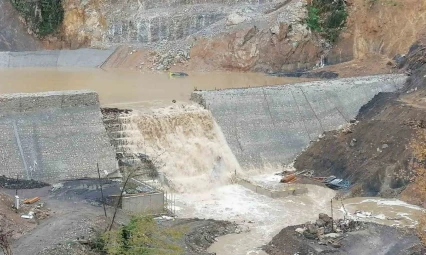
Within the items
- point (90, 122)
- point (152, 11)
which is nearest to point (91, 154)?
point (90, 122)

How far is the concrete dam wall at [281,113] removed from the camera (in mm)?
28797

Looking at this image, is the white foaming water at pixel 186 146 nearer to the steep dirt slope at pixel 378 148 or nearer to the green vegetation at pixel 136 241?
the steep dirt slope at pixel 378 148

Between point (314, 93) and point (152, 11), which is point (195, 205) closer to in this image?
point (314, 93)

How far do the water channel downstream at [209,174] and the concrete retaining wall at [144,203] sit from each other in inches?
43.0

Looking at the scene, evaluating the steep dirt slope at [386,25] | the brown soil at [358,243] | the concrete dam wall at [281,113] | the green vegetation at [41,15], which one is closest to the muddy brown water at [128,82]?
the concrete dam wall at [281,113]

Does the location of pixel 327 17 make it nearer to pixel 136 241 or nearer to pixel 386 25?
pixel 386 25

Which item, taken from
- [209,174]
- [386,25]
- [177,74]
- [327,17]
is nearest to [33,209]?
[209,174]

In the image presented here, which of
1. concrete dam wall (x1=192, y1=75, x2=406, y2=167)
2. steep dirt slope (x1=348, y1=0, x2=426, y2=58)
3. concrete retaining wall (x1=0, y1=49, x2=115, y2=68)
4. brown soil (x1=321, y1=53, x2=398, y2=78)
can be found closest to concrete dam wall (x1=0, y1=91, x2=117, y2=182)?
concrete dam wall (x1=192, y1=75, x2=406, y2=167)

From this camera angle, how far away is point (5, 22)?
50562 millimetres

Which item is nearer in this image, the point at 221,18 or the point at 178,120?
the point at 178,120

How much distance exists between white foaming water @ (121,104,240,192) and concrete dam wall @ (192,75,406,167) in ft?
1.98

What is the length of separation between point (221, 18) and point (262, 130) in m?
18.2

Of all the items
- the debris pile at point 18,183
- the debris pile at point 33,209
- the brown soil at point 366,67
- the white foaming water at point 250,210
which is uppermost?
the brown soil at point 366,67

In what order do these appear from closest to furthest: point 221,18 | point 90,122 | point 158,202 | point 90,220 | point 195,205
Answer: point 90,220 → point 158,202 → point 195,205 → point 90,122 → point 221,18
